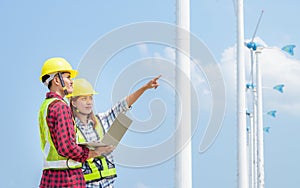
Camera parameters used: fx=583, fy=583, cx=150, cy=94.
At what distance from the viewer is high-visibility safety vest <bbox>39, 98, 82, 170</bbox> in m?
4.12

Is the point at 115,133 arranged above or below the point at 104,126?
below

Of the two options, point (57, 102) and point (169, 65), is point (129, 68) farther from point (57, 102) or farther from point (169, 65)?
point (57, 102)

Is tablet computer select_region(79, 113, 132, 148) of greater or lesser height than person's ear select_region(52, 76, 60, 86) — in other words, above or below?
below

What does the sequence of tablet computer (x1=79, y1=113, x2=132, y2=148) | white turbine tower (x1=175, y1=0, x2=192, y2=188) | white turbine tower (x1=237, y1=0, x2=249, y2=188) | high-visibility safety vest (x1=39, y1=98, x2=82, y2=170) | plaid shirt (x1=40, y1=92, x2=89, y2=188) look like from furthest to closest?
white turbine tower (x1=237, y1=0, x2=249, y2=188) → white turbine tower (x1=175, y1=0, x2=192, y2=188) → tablet computer (x1=79, y1=113, x2=132, y2=148) → high-visibility safety vest (x1=39, y1=98, x2=82, y2=170) → plaid shirt (x1=40, y1=92, x2=89, y2=188)

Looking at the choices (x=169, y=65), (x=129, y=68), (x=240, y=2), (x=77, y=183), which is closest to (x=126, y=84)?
(x=129, y=68)

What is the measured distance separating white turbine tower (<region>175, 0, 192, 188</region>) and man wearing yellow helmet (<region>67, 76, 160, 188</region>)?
495mm

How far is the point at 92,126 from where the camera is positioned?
5344 mm

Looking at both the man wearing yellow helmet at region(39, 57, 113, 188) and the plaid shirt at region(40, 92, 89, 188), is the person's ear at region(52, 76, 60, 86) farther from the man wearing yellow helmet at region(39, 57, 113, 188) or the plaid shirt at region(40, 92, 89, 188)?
the plaid shirt at region(40, 92, 89, 188)

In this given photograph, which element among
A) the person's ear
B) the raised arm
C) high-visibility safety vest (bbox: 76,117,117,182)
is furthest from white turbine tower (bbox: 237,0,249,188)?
the person's ear

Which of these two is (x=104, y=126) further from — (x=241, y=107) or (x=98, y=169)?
(x=241, y=107)

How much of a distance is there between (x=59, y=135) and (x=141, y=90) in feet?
4.65

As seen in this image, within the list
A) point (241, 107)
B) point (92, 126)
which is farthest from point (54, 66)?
point (241, 107)

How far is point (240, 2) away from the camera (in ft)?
38.4

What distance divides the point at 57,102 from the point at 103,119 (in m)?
1.37
